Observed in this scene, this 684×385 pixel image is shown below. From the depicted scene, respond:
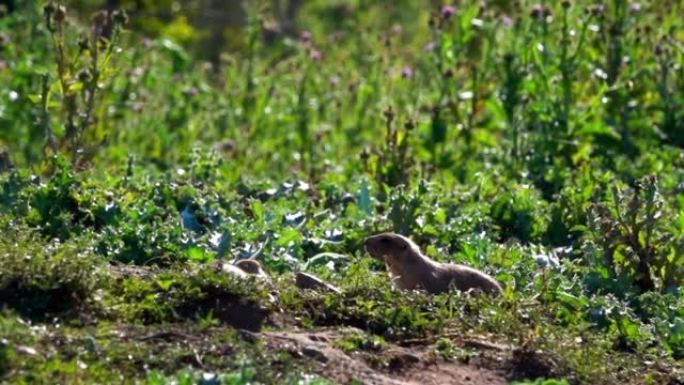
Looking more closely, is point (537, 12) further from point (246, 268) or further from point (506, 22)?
point (246, 268)

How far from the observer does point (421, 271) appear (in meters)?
7.77

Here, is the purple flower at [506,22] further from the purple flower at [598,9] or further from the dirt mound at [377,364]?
the dirt mound at [377,364]

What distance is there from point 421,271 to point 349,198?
1988 millimetres

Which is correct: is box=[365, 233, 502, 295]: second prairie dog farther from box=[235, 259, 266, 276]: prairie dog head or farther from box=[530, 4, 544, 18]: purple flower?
box=[530, 4, 544, 18]: purple flower

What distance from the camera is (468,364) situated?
21.8ft

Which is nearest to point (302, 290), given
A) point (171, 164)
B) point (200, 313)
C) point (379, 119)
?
point (200, 313)

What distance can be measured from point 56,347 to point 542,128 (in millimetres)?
6039

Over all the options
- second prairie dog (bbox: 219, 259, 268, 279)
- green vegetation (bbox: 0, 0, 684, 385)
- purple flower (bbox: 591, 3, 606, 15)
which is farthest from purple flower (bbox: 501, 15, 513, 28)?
second prairie dog (bbox: 219, 259, 268, 279)

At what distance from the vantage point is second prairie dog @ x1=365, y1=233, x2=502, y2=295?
7590mm

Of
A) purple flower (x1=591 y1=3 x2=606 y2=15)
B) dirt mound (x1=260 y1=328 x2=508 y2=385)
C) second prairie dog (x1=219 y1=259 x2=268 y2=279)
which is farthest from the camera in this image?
purple flower (x1=591 y1=3 x2=606 y2=15)

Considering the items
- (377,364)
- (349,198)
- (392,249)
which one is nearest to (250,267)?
(392,249)

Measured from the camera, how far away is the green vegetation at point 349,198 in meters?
6.51

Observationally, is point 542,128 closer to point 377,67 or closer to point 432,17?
point 432,17

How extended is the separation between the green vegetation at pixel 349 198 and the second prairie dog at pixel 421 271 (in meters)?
0.17
